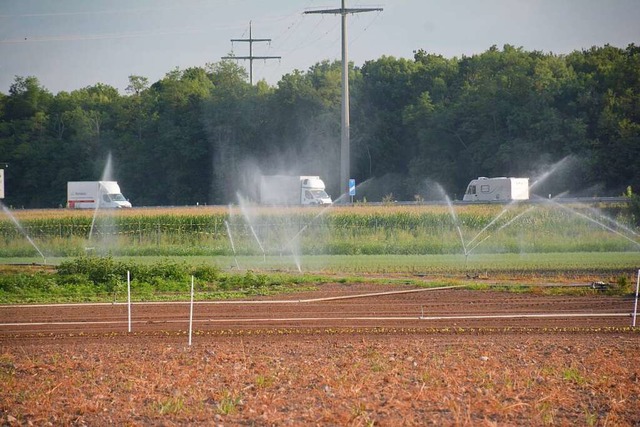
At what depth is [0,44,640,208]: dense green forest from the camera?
68562mm

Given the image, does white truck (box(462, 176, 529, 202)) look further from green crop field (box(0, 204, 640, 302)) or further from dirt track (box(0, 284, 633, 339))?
dirt track (box(0, 284, 633, 339))

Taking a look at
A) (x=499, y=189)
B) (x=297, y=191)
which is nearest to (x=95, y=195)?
(x=297, y=191)

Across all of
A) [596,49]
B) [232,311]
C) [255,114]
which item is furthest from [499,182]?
[232,311]

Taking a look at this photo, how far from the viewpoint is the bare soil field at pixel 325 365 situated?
1121 centimetres

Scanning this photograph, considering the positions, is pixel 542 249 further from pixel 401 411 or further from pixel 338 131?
pixel 338 131

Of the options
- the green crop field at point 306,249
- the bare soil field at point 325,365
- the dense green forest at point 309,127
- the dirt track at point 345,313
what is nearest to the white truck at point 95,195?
the dense green forest at point 309,127

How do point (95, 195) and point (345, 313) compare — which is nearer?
A: point (345, 313)

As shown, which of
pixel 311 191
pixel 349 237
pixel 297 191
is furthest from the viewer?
pixel 297 191

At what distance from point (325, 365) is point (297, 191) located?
2046 inches

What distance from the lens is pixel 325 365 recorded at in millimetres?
13930

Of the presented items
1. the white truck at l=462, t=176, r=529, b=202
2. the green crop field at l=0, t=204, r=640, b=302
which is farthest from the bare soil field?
the white truck at l=462, t=176, r=529, b=202

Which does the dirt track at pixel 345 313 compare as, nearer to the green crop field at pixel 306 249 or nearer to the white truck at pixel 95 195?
the green crop field at pixel 306 249

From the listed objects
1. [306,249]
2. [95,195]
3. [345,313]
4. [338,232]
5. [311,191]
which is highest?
[311,191]

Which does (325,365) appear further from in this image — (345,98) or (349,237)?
(345,98)
